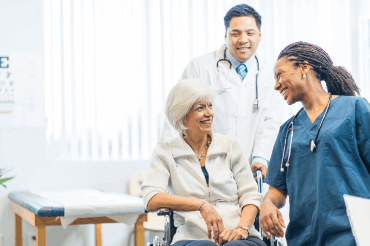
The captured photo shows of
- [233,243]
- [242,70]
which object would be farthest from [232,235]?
[242,70]

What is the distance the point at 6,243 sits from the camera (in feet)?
10.8

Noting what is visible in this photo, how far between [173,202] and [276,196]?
1.30ft

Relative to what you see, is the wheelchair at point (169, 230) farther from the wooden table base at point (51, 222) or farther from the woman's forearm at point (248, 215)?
the wooden table base at point (51, 222)

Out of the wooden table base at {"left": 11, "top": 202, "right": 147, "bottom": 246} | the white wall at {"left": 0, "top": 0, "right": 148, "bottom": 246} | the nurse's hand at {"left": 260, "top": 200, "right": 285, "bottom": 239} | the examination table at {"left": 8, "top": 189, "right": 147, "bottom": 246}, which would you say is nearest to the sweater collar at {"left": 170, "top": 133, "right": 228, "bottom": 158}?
the nurse's hand at {"left": 260, "top": 200, "right": 285, "bottom": 239}

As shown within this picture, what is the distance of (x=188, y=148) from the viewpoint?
1.73 metres

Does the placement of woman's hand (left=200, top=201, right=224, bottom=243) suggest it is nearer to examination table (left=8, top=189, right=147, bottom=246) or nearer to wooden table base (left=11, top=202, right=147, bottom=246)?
examination table (left=8, top=189, right=147, bottom=246)

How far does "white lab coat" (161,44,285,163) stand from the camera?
212 cm

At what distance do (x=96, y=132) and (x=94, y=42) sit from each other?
0.75 meters

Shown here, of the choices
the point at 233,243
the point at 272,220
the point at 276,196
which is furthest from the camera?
the point at 233,243

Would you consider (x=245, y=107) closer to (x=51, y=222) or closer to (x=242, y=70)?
(x=242, y=70)

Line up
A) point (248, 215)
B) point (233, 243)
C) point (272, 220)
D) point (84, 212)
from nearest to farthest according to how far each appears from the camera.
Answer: point (272, 220) → point (233, 243) → point (248, 215) → point (84, 212)

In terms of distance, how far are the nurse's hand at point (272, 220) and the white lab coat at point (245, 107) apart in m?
0.75

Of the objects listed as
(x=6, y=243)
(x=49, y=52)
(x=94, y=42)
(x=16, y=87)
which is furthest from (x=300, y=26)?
(x=6, y=243)

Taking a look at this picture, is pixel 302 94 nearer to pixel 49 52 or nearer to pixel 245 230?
pixel 245 230
